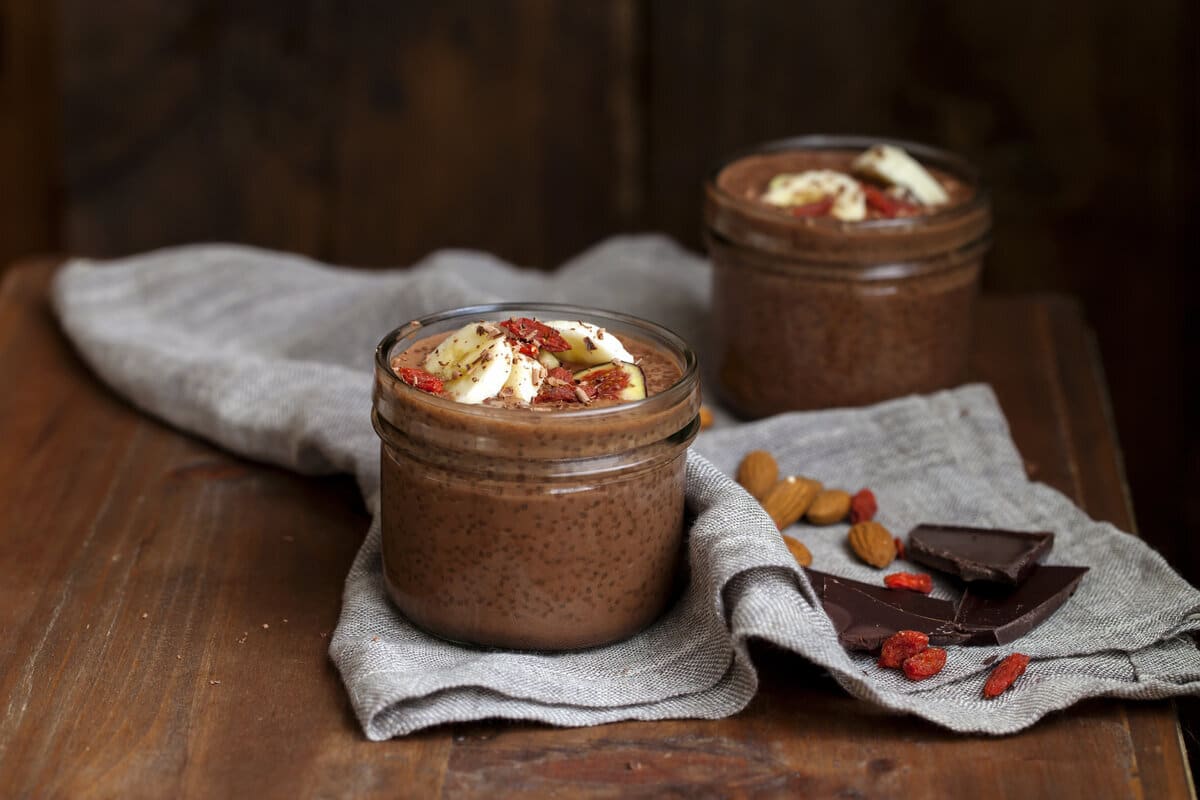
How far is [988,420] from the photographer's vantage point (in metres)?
1.97

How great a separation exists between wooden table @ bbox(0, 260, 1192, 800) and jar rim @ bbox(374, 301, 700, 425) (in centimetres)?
29

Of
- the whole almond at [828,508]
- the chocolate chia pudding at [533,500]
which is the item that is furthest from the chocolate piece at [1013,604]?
the chocolate chia pudding at [533,500]

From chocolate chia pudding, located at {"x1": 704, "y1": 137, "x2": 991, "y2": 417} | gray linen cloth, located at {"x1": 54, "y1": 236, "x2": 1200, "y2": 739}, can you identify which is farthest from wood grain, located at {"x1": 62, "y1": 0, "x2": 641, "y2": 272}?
chocolate chia pudding, located at {"x1": 704, "y1": 137, "x2": 991, "y2": 417}

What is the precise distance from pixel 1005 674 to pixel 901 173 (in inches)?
33.2

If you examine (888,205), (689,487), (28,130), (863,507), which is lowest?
(28,130)

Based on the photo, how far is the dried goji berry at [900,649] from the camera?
1508mm

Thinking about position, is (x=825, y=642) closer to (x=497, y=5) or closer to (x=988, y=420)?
(x=988, y=420)

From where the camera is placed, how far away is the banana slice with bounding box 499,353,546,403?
1478 mm

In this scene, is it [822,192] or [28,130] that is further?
[28,130]

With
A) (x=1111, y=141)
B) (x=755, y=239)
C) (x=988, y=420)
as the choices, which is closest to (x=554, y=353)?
(x=755, y=239)

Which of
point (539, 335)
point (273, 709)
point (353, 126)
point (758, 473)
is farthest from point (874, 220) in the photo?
point (353, 126)

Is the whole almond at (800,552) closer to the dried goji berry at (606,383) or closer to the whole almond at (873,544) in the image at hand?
the whole almond at (873,544)

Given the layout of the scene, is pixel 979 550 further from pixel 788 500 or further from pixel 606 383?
pixel 606 383

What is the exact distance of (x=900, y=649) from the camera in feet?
4.96
